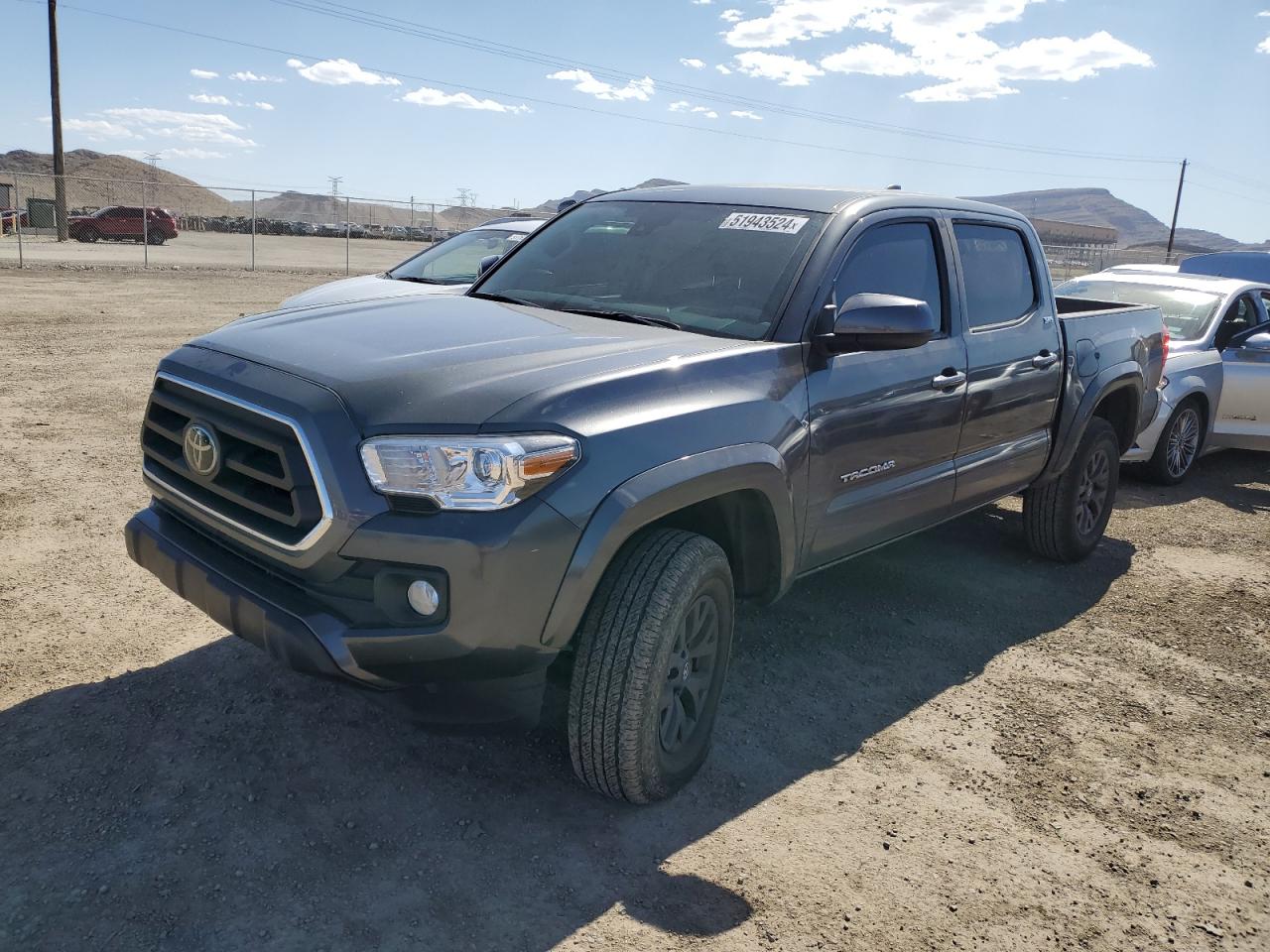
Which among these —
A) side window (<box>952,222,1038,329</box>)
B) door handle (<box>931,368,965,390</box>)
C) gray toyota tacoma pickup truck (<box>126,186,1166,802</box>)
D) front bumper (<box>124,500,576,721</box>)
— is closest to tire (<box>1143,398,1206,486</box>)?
side window (<box>952,222,1038,329</box>)

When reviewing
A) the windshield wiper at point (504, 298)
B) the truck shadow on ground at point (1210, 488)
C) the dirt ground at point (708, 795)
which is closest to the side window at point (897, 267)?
the windshield wiper at point (504, 298)

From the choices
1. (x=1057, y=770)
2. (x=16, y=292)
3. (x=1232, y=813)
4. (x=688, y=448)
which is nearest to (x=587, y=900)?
(x=688, y=448)

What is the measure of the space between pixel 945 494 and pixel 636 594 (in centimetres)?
206

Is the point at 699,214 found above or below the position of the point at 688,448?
above

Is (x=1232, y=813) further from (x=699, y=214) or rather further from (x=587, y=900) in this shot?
(x=699, y=214)

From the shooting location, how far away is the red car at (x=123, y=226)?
36750 millimetres

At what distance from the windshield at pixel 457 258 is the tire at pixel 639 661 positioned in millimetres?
6382

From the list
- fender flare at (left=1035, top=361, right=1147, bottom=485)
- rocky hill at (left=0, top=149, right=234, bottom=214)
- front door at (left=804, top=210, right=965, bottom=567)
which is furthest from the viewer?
rocky hill at (left=0, top=149, right=234, bottom=214)

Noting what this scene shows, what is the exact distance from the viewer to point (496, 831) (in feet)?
10.4

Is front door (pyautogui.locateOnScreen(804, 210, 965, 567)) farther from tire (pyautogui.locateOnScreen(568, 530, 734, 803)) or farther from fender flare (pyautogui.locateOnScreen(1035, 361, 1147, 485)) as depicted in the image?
fender flare (pyautogui.locateOnScreen(1035, 361, 1147, 485))

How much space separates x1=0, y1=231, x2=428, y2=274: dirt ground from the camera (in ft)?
87.5

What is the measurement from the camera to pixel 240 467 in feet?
10.1

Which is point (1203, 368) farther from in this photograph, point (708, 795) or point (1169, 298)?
point (708, 795)

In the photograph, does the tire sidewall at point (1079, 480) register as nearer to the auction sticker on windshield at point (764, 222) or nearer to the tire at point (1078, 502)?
the tire at point (1078, 502)
